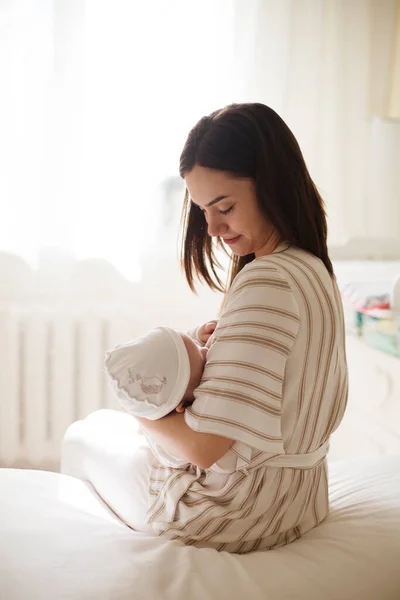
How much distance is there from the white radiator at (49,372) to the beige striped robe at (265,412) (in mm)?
1327

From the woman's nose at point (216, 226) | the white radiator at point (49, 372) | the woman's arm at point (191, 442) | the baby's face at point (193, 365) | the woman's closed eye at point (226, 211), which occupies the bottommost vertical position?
the white radiator at point (49, 372)

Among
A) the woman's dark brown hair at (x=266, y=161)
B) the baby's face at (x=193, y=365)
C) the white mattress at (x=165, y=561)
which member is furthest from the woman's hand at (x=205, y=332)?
the white mattress at (x=165, y=561)

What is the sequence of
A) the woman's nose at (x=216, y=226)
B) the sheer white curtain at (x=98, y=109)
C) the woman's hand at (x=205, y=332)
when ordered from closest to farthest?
1. the woman's nose at (x=216, y=226)
2. the woman's hand at (x=205, y=332)
3. the sheer white curtain at (x=98, y=109)

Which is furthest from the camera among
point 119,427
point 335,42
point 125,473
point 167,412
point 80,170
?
point 335,42

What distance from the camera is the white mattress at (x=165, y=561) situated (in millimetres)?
937

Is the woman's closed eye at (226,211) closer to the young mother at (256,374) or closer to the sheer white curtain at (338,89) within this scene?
the young mother at (256,374)

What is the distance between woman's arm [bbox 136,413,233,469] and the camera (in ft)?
3.26

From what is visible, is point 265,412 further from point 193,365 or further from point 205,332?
point 205,332

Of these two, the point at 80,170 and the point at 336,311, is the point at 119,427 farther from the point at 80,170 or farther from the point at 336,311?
the point at 80,170

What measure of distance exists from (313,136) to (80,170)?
89 cm

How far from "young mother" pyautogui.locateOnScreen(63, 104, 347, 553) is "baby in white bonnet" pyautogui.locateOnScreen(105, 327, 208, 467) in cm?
3

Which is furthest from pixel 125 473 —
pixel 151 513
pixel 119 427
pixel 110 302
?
pixel 110 302

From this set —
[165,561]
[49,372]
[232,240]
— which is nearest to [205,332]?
[232,240]

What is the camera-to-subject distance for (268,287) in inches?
39.6
